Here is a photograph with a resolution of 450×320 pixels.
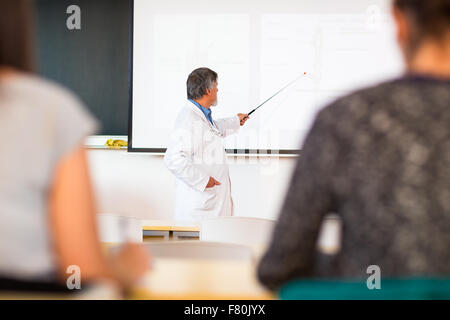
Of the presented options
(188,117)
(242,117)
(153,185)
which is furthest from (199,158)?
(153,185)

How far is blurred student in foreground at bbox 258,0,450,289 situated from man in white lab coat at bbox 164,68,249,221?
8.26ft

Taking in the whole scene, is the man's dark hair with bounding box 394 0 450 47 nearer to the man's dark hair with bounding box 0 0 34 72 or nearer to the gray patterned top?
the gray patterned top

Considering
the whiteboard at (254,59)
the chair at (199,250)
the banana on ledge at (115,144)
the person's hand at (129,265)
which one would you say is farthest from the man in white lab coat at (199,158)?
the person's hand at (129,265)

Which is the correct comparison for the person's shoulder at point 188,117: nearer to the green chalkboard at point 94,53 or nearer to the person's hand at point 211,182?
the person's hand at point 211,182

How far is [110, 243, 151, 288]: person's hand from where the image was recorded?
0.96m

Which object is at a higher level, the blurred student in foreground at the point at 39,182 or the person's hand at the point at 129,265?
the blurred student in foreground at the point at 39,182

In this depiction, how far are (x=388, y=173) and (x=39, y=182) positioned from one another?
0.56 m

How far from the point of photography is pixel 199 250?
60.2 inches

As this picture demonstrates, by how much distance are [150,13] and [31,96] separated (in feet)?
13.3

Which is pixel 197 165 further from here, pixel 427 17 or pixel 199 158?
pixel 427 17

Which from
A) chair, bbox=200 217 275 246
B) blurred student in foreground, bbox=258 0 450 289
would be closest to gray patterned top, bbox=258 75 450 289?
blurred student in foreground, bbox=258 0 450 289

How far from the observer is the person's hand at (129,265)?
0.96 metres

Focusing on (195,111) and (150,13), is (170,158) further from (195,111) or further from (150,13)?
(150,13)

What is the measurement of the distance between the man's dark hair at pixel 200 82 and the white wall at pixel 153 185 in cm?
131
